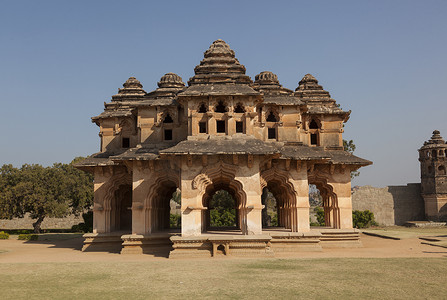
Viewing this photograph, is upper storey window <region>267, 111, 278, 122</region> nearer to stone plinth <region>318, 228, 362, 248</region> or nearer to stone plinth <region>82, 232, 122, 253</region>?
stone plinth <region>318, 228, 362, 248</region>

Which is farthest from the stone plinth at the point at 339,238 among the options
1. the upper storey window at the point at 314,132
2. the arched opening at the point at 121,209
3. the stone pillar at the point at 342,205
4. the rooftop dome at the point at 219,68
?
the arched opening at the point at 121,209

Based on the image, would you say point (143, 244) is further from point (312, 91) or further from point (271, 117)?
point (312, 91)

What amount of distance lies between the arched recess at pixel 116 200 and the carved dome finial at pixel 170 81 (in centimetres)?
544

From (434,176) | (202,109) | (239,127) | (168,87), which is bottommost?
(434,176)

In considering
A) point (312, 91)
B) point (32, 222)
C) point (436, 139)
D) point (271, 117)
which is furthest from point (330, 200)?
point (32, 222)

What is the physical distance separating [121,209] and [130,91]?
765 cm

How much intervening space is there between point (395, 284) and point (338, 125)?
14051 mm

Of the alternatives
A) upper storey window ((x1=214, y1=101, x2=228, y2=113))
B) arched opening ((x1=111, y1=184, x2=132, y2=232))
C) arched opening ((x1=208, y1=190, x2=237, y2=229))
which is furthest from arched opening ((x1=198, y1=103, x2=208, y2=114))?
arched opening ((x1=208, y1=190, x2=237, y2=229))

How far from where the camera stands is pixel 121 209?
79.8 feet

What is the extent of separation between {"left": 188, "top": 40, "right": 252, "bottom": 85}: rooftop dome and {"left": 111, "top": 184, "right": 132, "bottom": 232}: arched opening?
8.09 metres

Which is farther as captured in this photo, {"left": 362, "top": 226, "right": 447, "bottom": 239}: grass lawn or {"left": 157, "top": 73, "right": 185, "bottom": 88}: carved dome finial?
{"left": 362, "top": 226, "right": 447, "bottom": 239}: grass lawn

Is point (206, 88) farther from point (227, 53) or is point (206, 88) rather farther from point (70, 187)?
point (70, 187)

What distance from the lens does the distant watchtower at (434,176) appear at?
4069cm

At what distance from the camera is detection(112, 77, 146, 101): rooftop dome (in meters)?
24.8
